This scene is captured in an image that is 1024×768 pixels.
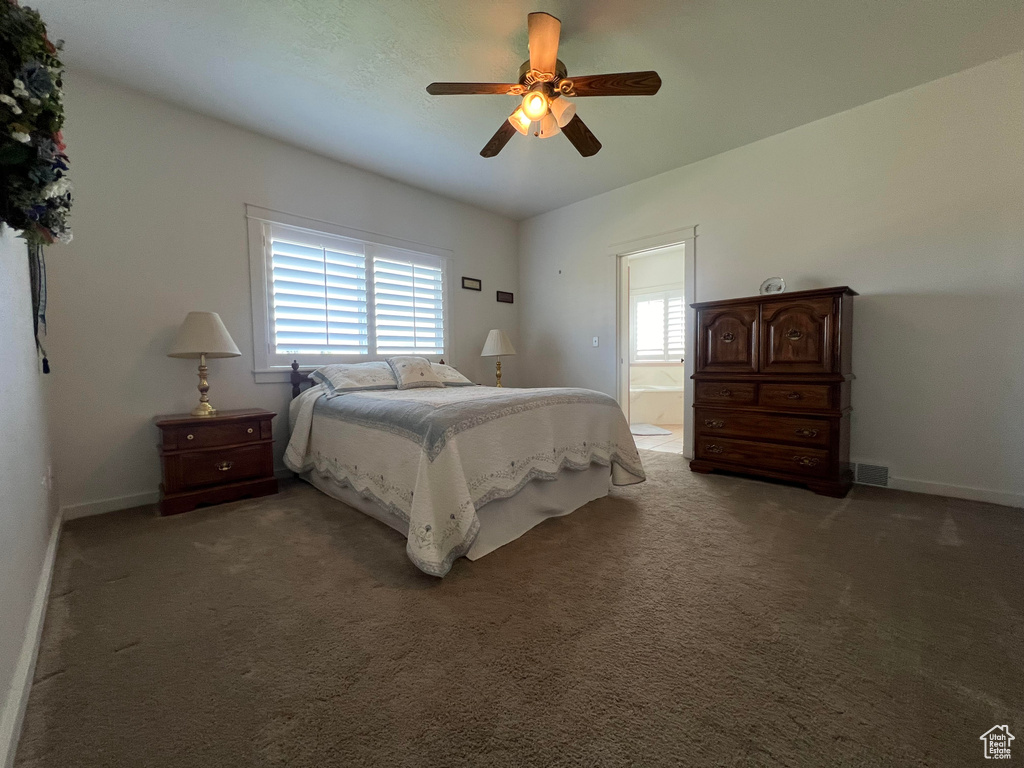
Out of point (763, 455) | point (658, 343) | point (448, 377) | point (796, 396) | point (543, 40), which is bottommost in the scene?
point (763, 455)

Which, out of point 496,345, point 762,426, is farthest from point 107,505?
point 762,426

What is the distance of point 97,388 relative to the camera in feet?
8.32

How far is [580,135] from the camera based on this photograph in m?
2.44

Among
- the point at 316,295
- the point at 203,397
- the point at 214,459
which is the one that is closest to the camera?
the point at 214,459

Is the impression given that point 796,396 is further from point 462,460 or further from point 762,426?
point 462,460

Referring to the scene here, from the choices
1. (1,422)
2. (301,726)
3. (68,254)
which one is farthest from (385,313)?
(301,726)

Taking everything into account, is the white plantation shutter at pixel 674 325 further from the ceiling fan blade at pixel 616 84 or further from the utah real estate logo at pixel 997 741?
the utah real estate logo at pixel 997 741

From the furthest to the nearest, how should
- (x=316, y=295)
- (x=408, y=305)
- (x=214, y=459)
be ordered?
(x=408, y=305) < (x=316, y=295) < (x=214, y=459)

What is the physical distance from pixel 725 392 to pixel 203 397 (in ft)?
12.8

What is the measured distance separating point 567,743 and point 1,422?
A: 1726 mm

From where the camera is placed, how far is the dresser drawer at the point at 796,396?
2730mm

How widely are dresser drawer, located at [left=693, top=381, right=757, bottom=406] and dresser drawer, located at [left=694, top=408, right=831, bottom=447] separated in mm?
82

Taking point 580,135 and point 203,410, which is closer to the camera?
point 580,135

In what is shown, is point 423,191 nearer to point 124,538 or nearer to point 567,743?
point 124,538
